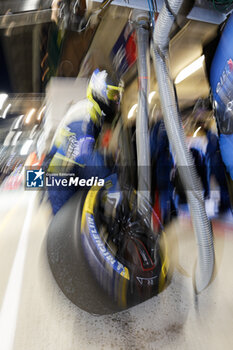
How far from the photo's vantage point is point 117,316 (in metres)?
0.74

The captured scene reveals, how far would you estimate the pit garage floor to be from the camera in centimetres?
67

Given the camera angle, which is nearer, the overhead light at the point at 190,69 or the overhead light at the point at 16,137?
the overhead light at the point at 16,137

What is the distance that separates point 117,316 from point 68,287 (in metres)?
0.20

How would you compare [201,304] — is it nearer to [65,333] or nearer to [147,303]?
[147,303]

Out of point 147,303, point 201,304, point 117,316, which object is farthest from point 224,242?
point 117,316

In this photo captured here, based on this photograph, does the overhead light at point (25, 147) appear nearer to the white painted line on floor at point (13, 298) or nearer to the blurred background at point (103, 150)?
the blurred background at point (103, 150)

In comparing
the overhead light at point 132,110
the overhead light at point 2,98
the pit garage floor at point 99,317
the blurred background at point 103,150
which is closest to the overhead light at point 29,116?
the blurred background at point 103,150

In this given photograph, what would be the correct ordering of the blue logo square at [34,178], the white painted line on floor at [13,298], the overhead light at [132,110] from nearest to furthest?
the white painted line on floor at [13,298] → the blue logo square at [34,178] → the overhead light at [132,110]

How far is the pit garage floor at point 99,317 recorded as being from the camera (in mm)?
670

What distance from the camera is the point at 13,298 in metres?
0.76

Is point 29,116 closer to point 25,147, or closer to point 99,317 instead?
point 25,147

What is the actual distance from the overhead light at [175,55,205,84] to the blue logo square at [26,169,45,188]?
674mm

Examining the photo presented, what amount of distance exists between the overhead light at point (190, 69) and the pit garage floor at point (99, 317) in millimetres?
635

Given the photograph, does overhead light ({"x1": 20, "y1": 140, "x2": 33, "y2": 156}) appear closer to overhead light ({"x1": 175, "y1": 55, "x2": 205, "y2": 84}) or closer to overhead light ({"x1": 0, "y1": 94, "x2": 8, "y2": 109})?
overhead light ({"x1": 0, "y1": 94, "x2": 8, "y2": 109})
